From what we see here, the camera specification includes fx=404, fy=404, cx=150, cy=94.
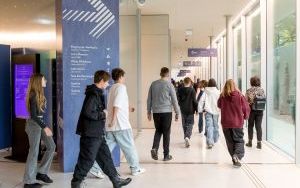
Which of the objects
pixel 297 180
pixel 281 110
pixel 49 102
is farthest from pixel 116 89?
pixel 281 110

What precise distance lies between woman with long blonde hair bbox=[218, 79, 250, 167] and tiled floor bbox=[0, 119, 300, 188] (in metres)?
0.27

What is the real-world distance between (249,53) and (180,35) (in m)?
7.09

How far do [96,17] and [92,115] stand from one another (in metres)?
1.99

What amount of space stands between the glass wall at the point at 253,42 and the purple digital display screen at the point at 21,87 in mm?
6806

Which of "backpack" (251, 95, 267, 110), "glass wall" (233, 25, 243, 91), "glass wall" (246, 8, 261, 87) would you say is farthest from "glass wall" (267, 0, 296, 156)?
"glass wall" (233, 25, 243, 91)

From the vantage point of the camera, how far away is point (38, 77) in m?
4.95

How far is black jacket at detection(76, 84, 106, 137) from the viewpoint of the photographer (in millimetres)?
4551

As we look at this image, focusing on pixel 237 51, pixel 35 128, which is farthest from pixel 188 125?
pixel 237 51

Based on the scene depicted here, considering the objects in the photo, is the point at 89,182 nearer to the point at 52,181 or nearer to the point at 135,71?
the point at 52,181

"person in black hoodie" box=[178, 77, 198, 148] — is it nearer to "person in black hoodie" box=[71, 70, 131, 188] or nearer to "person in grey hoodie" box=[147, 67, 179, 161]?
"person in grey hoodie" box=[147, 67, 179, 161]

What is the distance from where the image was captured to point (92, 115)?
455 cm

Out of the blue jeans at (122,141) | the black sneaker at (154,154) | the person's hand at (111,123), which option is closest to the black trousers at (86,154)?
the person's hand at (111,123)

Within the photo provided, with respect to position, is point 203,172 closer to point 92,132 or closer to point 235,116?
point 235,116

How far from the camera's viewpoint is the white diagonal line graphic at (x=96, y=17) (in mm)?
5844
